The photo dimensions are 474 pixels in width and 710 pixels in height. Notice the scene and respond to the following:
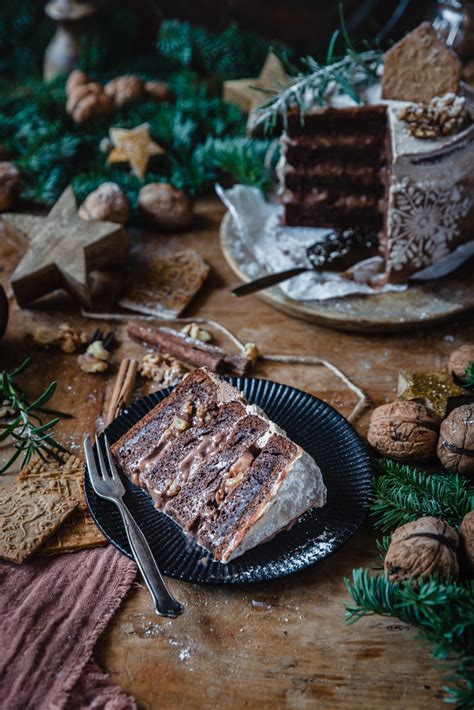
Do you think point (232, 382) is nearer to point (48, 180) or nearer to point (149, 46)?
point (48, 180)

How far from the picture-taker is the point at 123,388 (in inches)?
89.4

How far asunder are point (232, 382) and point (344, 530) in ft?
1.88

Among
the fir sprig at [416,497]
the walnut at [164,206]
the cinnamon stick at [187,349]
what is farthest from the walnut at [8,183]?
the fir sprig at [416,497]

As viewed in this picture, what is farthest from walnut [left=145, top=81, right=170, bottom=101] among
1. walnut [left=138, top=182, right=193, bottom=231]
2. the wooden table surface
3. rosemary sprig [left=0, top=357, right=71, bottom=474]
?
the wooden table surface

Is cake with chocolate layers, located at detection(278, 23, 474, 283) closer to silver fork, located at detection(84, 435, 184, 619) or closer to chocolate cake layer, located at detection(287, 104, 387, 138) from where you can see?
chocolate cake layer, located at detection(287, 104, 387, 138)

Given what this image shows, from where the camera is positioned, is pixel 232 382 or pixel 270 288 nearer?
pixel 232 382

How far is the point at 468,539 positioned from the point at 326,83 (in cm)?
169

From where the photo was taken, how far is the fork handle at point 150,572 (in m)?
1.59

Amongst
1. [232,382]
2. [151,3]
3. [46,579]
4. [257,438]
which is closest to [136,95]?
[151,3]

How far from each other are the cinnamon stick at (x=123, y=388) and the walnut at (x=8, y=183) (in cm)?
105

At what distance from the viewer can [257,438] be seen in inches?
72.3

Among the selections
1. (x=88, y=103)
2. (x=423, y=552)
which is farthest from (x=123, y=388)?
(x=88, y=103)

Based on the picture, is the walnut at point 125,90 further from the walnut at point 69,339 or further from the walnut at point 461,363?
the walnut at point 461,363

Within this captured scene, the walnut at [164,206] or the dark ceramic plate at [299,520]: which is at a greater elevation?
the walnut at [164,206]
